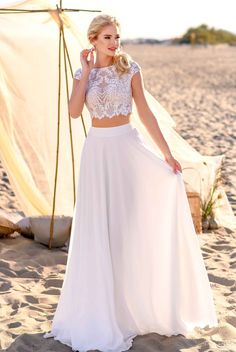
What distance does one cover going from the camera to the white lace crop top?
11.6ft

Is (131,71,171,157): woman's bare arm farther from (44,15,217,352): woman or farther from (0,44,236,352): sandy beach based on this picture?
(0,44,236,352): sandy beach

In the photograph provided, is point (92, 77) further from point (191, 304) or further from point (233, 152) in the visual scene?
point (233, 152)

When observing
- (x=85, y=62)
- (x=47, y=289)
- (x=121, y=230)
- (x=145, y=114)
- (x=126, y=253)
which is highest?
(x=85, y=62)

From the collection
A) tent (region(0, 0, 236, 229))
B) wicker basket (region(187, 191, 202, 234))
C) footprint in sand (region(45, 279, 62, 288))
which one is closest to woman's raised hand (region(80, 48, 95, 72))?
footprint in sand (region(45, 279, 62, 288))

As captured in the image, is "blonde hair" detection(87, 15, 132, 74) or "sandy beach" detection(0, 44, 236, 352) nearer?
"blonde hair" detection(87, 15, 132, 74)

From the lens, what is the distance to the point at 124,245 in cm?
362

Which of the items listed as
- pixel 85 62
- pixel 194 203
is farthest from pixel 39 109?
pixel 85 62

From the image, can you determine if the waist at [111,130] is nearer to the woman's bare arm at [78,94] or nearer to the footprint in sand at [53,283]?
the woman's bare arm at [78,94]

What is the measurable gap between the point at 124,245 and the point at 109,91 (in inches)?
28.5

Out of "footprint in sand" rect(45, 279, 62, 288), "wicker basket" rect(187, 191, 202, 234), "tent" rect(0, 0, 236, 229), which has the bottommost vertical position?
"footprint in sand" rect(45, 279, 62, 288)

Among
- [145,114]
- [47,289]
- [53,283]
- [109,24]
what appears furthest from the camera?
[53,283]

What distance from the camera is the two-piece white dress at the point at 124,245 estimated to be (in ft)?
11.7

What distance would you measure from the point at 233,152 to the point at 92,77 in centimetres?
614

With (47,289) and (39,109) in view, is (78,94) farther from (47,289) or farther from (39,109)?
(39,109)
